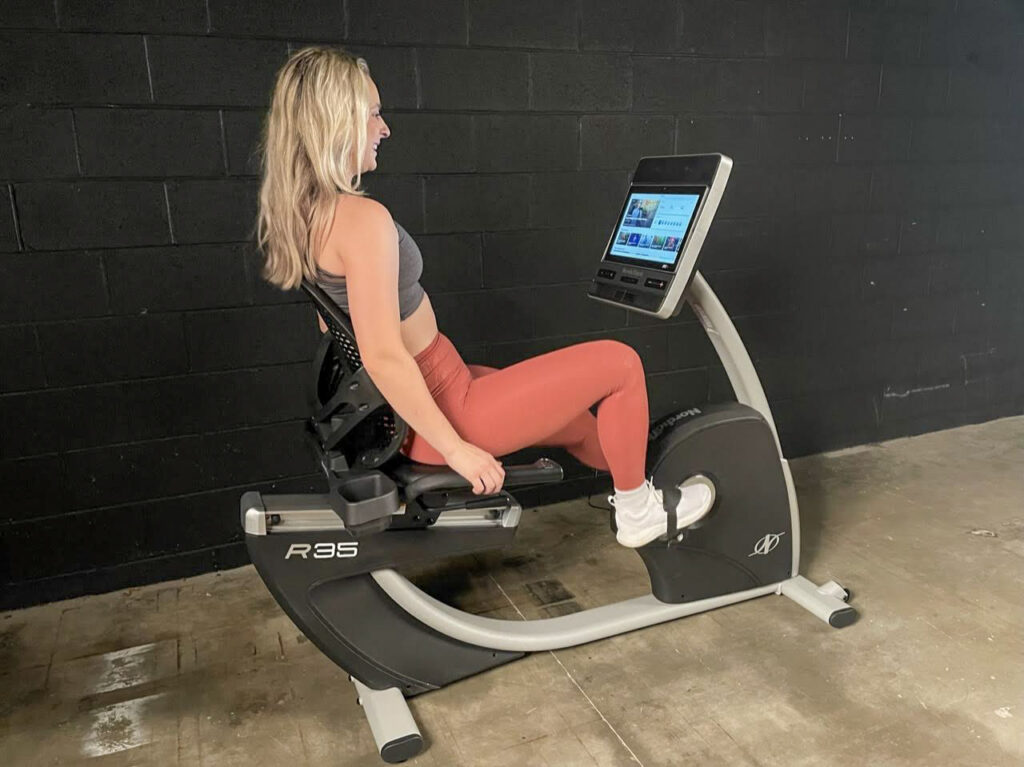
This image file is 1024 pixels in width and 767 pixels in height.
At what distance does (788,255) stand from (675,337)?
62cm

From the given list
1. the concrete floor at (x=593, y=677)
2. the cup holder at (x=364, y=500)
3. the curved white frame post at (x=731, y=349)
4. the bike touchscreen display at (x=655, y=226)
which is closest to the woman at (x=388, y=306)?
the cup holder at (x=364, y=500)

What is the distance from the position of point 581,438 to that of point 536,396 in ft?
1.15

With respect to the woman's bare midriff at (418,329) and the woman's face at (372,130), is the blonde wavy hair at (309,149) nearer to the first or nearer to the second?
the woman's face at (372,130)

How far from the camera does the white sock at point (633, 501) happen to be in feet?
6.66

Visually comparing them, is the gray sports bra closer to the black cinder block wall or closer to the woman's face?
the woman's face

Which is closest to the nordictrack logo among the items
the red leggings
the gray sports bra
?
the red leggings

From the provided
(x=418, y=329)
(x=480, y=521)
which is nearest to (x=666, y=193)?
(x=418, y=329)

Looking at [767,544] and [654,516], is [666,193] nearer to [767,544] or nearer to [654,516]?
[654,516]

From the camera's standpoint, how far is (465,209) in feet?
9.05

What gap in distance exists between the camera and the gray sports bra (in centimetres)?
172

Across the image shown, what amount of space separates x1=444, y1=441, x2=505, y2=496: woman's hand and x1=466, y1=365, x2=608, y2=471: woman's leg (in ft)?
1.13

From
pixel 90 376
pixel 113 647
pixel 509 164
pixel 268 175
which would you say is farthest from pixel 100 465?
pixel 509 164

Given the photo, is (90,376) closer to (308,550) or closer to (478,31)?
(308,550)

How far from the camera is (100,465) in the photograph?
2.52 meters
